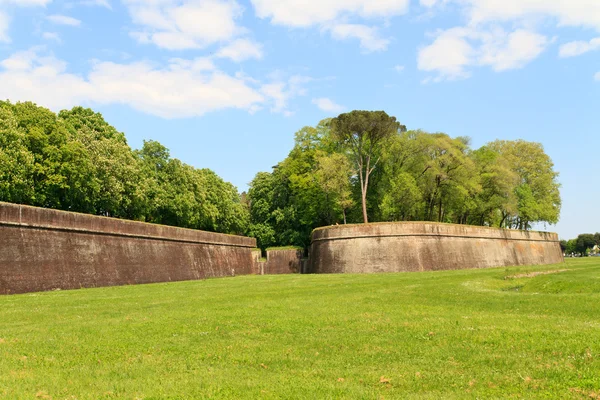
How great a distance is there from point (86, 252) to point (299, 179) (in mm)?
32975

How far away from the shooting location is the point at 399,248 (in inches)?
1610

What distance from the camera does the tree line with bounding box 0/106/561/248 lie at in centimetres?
3319

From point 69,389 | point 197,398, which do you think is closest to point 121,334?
point 69,389

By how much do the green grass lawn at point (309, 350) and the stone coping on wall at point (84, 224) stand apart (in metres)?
9.55

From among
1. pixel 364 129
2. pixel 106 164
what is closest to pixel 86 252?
pixel 106 164

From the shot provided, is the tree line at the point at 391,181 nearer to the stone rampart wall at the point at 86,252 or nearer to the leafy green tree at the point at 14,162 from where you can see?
the stone rampart wall at the point at 86,252

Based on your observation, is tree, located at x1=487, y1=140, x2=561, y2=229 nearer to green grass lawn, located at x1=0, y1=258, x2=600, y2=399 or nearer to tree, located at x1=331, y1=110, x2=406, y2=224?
tree, located at x1=331, y1=110, x2=406, y2=224

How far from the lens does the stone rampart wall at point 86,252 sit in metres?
23.0

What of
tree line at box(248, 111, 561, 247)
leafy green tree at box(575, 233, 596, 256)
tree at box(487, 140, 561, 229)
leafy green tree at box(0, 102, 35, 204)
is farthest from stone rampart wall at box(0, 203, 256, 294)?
leafy green tree at box(575, 233, 596, 256)

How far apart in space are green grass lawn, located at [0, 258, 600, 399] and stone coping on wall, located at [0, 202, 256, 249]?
31.3 feet

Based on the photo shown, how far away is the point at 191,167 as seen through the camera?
56375 millimetres

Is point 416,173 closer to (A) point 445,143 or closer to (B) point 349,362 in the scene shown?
(A) point 445,143

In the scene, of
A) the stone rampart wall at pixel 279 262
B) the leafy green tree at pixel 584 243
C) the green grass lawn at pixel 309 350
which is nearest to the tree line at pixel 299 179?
the stone rampart wall at pixel 279 262

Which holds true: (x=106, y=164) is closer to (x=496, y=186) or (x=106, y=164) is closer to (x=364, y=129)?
(x=364, y=129)
